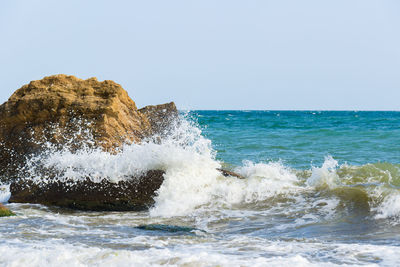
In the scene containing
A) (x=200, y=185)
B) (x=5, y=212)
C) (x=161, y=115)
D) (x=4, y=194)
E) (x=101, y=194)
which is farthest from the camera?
(x=161, y=115)

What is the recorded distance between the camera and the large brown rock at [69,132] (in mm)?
6633

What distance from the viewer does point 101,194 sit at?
6582 millimetres

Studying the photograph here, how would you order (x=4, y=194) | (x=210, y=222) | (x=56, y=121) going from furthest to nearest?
1. (x=56, y=121)
2. (x=4, y=194)
3. (x=210, y=222)

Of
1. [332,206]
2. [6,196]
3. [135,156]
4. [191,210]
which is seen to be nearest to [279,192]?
[332,206]

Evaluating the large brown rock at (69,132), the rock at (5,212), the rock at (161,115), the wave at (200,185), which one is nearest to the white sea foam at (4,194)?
the wave at (200,185)

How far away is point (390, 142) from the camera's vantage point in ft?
53.0

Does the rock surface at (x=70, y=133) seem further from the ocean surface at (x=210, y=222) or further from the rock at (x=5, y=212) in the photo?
the rock at (x=5, y=212)

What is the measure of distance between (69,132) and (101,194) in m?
1.80

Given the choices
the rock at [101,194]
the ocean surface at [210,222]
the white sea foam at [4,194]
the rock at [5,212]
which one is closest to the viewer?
the ocean surface at [210,222]

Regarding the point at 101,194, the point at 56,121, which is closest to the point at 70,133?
the point at 56,121

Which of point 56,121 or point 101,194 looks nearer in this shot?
point 101,194

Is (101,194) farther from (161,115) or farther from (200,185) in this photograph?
(161,115)

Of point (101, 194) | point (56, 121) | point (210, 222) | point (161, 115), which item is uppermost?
point (161, 115)

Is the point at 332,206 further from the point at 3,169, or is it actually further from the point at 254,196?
the point at 3,169
